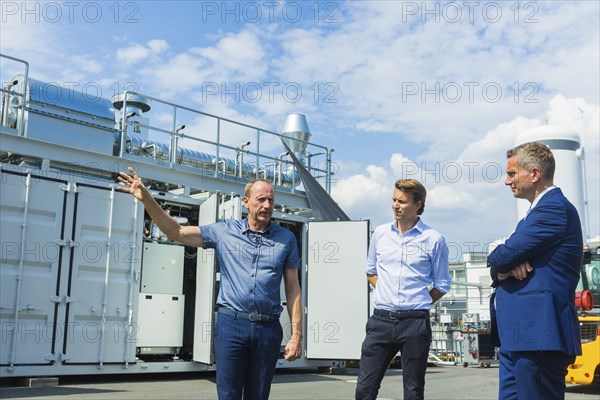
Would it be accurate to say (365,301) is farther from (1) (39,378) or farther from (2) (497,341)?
(2) (497,341)

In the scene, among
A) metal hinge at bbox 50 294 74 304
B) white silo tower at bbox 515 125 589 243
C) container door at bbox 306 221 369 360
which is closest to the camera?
metal hinge at bbox 50 294 74 304

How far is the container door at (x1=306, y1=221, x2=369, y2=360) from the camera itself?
11000mm

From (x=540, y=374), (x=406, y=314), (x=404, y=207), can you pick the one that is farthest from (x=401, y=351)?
(x=540, y=374)

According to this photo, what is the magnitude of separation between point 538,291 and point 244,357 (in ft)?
5.24

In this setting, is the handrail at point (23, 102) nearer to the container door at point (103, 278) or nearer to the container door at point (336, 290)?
the container door at point (103, 278)

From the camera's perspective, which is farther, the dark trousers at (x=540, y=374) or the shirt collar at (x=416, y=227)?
the shirt collar at (x=416, y=227)

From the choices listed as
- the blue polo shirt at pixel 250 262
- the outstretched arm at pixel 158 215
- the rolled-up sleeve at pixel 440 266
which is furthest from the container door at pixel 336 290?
the outstretched arm at pixel 158 215

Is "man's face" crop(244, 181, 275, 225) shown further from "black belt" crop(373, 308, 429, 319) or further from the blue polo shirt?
"black belt" crop(373, 308, 429, 319)

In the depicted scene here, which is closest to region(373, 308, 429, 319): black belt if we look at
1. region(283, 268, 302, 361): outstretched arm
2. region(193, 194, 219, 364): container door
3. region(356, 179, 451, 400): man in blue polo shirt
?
region(356, 179, 451, 400): man in blue polo shirt

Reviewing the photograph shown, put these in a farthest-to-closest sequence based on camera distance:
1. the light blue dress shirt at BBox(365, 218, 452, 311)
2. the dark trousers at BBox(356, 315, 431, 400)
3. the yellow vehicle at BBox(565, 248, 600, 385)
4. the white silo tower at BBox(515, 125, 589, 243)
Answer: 1. the white silo tower at BBox(515, 125, 589, 243)
2. the yellow vehicle at BBox(565, 248, 600, 385)
3. the light blue dress shirt at BBox(365, 218, 452, 311)
4. the dark trousers at BBox(356, 315, 431, 400)

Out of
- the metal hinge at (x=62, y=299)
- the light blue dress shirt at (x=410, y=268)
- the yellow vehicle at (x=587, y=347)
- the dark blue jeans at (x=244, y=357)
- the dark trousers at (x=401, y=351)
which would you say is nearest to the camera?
the dark blue jeans at (x=244, y=357)

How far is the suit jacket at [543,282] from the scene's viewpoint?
307 centimetres

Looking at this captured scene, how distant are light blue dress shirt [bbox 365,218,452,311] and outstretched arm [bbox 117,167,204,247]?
56.2 inches

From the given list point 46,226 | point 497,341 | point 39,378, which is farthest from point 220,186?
point 497,341
